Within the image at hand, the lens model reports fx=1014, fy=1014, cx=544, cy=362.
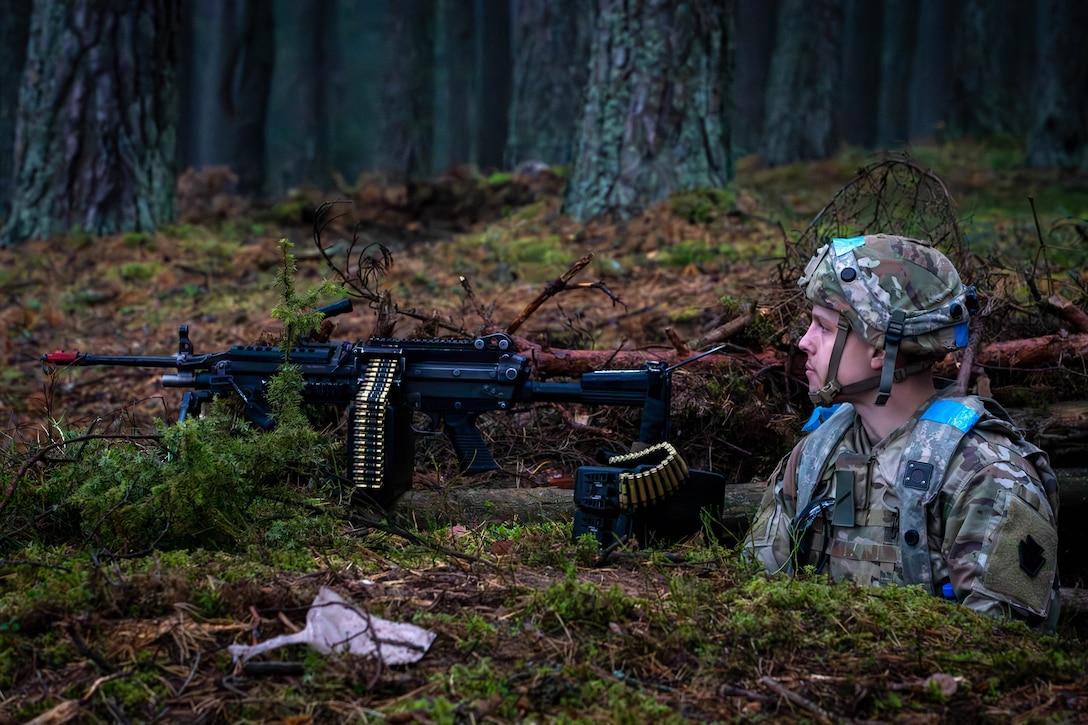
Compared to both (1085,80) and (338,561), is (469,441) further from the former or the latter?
(1085,80)

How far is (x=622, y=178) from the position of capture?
33.0ft

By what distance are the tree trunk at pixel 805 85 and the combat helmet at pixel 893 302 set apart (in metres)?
15.0

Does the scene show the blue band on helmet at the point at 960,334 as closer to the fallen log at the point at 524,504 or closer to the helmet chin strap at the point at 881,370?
the helmet chin strap at the point at 881,370

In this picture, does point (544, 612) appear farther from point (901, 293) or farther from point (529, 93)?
point (529, 93)

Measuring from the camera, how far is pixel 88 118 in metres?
10.5

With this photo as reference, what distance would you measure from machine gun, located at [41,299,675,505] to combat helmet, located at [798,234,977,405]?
0.99m

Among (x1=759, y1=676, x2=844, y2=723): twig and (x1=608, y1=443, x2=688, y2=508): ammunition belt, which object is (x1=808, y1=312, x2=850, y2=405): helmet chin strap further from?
(x1=759, y1=676, x2=844, y2=723): twig

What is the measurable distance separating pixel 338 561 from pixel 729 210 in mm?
6925

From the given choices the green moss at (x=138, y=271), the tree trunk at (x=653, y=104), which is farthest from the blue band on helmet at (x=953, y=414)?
the green moss at (x=138, y=271)

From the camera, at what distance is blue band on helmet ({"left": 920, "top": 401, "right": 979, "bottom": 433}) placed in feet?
11.8

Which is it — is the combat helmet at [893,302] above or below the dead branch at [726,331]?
above

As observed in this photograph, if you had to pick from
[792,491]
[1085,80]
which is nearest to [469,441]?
[792,491]

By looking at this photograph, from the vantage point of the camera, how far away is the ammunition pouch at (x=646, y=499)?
13.0 feet

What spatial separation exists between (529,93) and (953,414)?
14424mm
